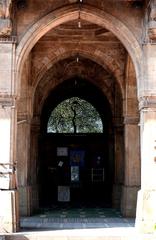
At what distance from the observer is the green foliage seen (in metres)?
23.1

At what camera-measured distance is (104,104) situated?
22594mm

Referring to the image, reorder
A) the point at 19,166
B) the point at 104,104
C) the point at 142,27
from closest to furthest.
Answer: the point at 142,27
the point at 19,166
the point at 104,104

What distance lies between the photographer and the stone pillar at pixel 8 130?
1147 centimetres

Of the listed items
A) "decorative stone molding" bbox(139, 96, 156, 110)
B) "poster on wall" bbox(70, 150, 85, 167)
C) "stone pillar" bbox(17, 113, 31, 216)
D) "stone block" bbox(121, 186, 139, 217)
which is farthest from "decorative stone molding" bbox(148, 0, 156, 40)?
"poster on wall" bbox(70, 150, 85, 167)

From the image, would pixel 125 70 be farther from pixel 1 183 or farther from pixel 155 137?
pixel 1 183

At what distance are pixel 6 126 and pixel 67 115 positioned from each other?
11588 mm

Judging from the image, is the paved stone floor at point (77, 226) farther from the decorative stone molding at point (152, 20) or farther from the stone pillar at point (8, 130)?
the decorative stone molding at point (152, 20)

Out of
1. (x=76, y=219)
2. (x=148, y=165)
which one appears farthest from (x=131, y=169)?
(x=148, y=165)

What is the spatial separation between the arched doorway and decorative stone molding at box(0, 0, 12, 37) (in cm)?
1076

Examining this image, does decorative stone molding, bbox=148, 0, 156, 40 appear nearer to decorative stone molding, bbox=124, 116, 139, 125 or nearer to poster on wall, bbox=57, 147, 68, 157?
decorative stone molding, bbox=124, 116, 139, 125

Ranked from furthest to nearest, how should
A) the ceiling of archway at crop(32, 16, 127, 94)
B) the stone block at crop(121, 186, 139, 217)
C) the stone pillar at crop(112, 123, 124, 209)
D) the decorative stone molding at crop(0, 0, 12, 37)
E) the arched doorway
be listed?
the arched doorway
the stone pillar at crop(112, 123, 124, 209)
the ceiling of archway at crop(32, 16, 127, 94)
the stone block at crop(121, 186, 139, 217)
the decorative stone molding at crop(0, 0, 12, 37)

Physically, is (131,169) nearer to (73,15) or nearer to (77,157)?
(73,15)

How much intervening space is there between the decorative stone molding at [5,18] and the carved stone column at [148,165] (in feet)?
12.0

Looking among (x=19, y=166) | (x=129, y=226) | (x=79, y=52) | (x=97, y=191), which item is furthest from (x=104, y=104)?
(x=129, y=226)
